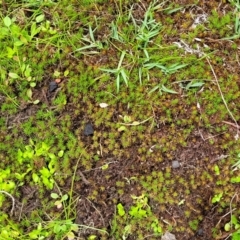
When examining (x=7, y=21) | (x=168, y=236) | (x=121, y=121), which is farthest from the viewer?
(x=7, y=21)

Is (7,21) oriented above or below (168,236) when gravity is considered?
above

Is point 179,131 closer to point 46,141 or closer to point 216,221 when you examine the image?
point 216,221

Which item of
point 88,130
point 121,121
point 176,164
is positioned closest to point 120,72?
point 121,121

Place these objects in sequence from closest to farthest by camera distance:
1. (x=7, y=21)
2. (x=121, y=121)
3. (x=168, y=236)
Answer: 1. (x=168, y=236)
2. (x=121, y=121)
3. (x=7, y=21)

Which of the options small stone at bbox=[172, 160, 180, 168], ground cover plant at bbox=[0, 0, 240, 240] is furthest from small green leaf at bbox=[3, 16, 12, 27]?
small stone at bbox=[172, 160, 180, 168]

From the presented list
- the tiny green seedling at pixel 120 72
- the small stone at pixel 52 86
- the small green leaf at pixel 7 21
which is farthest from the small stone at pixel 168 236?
the small green leaf at pixel 7 21

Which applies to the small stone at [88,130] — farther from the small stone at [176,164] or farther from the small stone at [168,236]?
the small stone at [168,236]

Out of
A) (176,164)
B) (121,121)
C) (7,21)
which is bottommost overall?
(176,164)

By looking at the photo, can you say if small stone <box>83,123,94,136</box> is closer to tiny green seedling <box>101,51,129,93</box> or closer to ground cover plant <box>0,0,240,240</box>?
ground cover plant <box>0,0,240,240</box>

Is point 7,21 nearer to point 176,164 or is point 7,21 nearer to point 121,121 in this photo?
point 121,121
